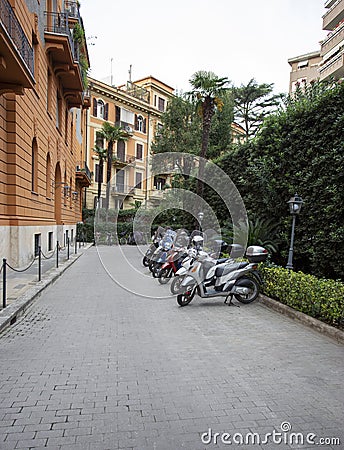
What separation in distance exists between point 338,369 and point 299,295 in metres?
2.22

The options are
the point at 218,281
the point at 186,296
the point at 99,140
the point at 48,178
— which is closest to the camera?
the point at 186,296

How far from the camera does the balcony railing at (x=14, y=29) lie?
7706mm

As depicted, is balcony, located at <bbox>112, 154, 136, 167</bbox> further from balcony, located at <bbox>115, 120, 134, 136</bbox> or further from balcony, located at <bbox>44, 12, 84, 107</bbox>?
balcony, located at <bbox>44, 12, 84, 107</bbox>

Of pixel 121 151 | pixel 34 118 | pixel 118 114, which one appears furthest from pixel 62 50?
pixel 121 151

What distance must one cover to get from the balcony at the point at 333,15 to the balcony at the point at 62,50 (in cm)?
2153

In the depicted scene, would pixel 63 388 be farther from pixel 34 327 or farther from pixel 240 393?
pixel 34 327

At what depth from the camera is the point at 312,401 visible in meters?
3.32

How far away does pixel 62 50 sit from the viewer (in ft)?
47.8

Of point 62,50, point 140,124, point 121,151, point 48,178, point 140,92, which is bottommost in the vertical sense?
point 48,178

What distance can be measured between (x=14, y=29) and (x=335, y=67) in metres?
23.6

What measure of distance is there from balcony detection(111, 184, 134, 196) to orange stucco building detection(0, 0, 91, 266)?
14317mm

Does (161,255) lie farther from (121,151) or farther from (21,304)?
(121,151)

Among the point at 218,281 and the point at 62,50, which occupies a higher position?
the point at 62,50

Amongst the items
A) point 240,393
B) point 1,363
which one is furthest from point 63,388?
point 240,393
